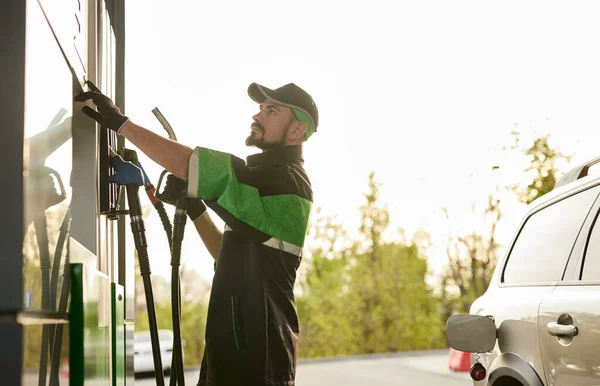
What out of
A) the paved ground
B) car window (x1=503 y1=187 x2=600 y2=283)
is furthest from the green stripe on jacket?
the paved ground

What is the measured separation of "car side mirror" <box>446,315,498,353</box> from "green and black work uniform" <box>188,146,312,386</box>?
2.08 ft

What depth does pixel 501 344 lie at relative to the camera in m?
3.49

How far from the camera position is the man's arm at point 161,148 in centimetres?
290

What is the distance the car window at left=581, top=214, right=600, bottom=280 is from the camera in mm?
2844

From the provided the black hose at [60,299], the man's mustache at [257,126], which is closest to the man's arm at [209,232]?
the man's mustache at [257,126]

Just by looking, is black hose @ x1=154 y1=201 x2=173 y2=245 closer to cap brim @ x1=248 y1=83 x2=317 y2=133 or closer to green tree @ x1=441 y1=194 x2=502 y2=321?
cap brim @ x1=248 y1=83 x2=317 y2=133

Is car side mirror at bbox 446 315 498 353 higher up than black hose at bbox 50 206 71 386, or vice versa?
black hose at bbox 50 206 71 386

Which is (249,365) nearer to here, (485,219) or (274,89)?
(274,89)

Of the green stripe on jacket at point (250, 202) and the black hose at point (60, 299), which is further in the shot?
the green stripe on jacket at point (250, 202)

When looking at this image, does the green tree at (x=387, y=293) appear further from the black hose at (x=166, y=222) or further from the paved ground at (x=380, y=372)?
the black hose at (x=166, y=222)

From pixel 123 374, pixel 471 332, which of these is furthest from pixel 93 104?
pixel 471 332

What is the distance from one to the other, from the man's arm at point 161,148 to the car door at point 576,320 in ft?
4.35

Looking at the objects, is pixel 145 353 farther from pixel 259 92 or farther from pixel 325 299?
pixel 259 92

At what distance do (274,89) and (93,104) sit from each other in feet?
3.33
